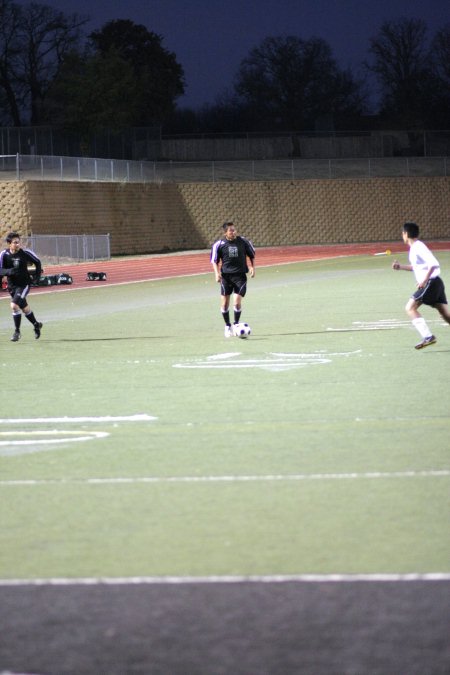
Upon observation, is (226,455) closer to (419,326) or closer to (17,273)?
(419,326)

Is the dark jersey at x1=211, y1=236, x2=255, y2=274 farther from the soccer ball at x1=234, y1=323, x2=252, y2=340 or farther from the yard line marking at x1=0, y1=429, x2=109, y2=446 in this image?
the yard line marking at x1=0, y1=429, x2=109, y2=446

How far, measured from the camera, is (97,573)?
6445mm

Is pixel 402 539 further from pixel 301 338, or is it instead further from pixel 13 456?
pixel 301 338

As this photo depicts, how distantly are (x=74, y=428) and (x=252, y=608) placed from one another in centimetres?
621

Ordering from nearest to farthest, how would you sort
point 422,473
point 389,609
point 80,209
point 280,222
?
point 389,609 < point 422,473 < point 80,209 < point 280,222

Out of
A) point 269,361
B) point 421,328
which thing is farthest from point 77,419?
point 421,328

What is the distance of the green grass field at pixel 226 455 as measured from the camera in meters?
6.88

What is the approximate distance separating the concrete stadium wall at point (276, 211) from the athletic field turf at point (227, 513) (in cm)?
4825

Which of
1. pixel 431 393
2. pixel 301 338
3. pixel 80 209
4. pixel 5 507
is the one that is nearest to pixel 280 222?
pixel 80 209

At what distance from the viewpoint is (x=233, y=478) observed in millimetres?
9055

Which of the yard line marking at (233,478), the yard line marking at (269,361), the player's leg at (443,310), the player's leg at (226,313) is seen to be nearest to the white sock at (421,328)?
the player's leg at (443,310)

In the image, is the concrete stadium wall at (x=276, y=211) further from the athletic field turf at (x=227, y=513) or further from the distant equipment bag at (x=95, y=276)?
the athletic field turf at (x=227, y=513)

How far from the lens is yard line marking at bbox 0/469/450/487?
894 centimetres

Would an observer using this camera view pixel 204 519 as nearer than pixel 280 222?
Yes
